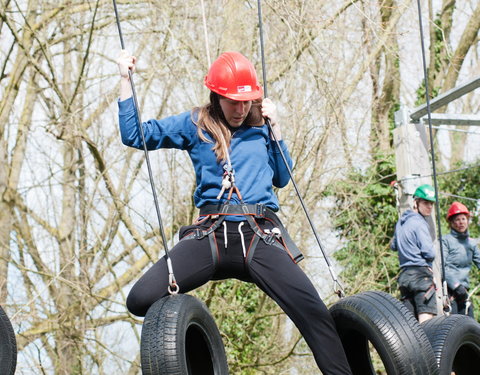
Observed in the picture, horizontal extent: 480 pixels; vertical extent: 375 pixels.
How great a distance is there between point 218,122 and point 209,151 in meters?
0.16

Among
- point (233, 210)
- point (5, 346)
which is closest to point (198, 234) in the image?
point (233, 210)

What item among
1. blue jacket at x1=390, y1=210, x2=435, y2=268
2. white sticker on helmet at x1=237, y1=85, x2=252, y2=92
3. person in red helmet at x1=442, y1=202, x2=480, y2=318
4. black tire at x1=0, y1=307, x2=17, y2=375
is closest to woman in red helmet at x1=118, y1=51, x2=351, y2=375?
white sticker on helmet at x1=237, y1=85, x2=252, y2=92

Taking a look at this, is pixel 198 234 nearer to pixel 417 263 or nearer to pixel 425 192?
A: pixel 417 263

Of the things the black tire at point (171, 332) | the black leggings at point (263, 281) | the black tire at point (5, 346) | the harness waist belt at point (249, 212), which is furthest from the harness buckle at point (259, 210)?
the black tire at point (5, 346)

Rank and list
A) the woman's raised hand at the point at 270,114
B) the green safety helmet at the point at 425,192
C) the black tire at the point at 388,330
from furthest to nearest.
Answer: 1. the green safety helmet at the point at 425,192
2. the woman's raised hand at the point at 270,114
3. the black tire at the point at 388,330

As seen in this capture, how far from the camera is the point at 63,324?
10.0 meters

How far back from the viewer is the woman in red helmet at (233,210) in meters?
3.87

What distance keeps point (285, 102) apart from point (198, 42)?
1.25 metres

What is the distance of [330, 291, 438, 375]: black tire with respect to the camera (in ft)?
12.5

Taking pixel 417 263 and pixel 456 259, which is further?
pixel 456 259

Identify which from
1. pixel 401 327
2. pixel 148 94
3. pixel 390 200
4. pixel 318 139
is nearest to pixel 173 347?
pixel 401 327

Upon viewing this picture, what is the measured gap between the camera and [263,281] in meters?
3.89

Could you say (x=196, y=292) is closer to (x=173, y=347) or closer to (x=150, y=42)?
(x=150, y=42)

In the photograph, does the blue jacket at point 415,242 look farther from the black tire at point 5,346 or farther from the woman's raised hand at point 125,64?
the black tire at point 5,346
